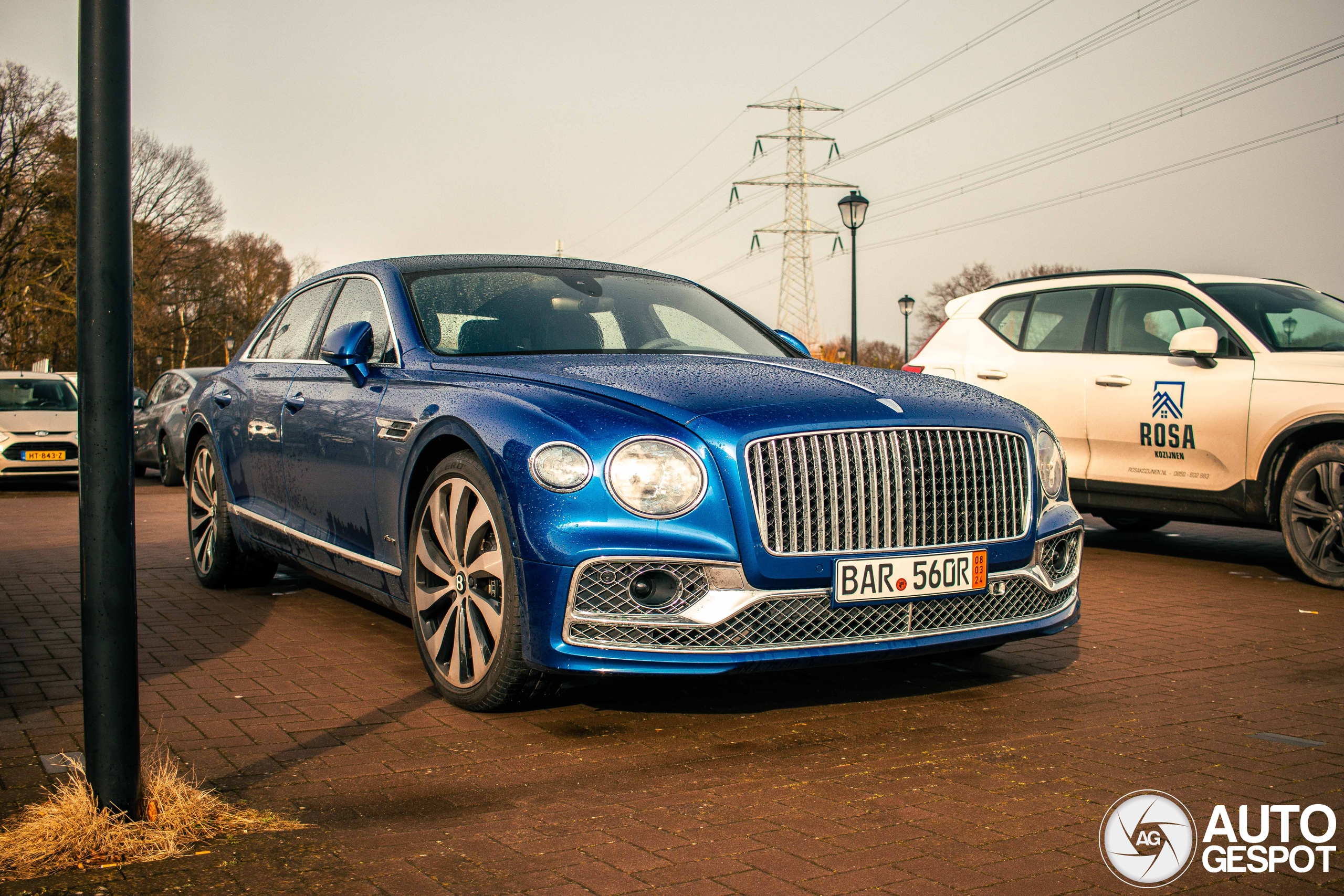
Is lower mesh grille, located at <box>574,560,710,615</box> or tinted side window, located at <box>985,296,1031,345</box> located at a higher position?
tinted side window, located at <box>985,296,1031,345</box>

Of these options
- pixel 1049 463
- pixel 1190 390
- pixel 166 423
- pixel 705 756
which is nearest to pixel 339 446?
pixel 705 756

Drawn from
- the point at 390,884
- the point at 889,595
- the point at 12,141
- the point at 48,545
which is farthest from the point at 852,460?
the point at 12,141

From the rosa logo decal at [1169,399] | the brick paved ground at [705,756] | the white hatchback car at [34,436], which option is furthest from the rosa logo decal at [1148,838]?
the white hatchback car at [34,436]

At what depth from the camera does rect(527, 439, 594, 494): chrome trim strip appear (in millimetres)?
3857

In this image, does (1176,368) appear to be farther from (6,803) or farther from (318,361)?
(6,803)

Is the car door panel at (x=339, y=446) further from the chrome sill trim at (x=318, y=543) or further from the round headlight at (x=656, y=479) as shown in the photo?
the round headlight at (x=656, y=479)

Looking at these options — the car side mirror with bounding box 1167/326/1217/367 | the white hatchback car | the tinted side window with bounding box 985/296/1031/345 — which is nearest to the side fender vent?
the car side mirror with bounding box 1167/326/1217/367

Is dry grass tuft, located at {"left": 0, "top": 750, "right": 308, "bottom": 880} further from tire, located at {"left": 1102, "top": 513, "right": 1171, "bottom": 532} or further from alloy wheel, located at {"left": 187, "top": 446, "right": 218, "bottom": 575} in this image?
tire, located at {"left": 1102, "top": 513, "right": 1171, "bottom": 532}

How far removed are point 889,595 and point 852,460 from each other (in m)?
0.45

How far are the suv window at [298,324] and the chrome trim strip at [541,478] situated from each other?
8.93 feet

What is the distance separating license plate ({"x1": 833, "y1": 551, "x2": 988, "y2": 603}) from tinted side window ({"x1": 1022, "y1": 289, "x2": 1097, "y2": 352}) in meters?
4.95

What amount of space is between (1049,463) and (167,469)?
47.4 feet

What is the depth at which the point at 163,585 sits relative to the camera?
7.29m

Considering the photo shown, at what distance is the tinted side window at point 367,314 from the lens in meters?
5.24
